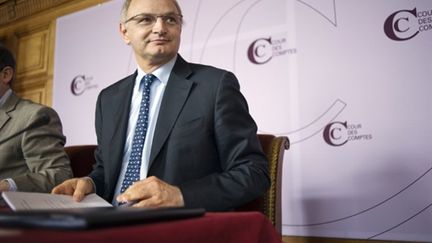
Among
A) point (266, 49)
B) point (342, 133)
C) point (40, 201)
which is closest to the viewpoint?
point (40, 201)

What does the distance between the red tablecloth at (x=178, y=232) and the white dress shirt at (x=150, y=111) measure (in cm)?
58

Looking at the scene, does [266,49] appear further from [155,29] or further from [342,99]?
[155,29]

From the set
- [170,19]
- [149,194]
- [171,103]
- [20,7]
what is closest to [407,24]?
[170,19]

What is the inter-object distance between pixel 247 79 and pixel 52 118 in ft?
3.52

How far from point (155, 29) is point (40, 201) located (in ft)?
2.55

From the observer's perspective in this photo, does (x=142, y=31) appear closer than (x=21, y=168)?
Yes

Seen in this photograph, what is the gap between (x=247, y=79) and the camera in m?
2.26

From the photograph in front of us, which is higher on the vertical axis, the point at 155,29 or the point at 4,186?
the point at 155,29

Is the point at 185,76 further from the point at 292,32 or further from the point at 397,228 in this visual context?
the point at 397,228

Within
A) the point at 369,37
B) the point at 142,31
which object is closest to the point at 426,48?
the point at 369,37

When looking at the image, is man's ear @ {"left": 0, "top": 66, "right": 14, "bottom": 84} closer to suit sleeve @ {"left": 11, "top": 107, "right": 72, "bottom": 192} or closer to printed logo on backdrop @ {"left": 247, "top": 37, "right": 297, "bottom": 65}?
suit sleeve @ {"left": 11, "top": 107, "right": 72, "bottom": 192}

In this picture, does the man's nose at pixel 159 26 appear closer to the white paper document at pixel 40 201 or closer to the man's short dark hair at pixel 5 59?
the white paper document at pixel 40 201

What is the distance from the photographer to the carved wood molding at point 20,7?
339 centimetres

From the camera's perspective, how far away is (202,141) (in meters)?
1.19
